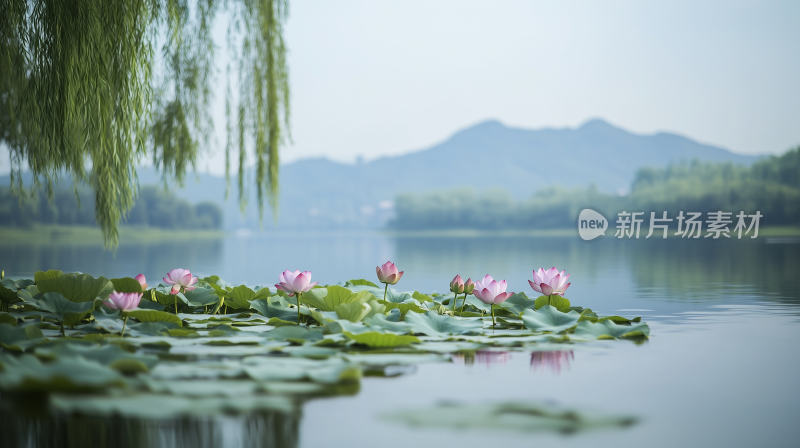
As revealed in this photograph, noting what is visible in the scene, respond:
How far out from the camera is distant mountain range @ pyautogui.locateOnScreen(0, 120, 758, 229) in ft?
305

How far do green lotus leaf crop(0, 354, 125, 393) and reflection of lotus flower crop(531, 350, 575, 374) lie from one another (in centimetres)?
119

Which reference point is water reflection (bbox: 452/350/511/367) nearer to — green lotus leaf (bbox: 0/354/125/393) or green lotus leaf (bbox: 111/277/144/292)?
green lotus leaf (bbox: 0/354/125/393)

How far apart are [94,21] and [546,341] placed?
220 cm

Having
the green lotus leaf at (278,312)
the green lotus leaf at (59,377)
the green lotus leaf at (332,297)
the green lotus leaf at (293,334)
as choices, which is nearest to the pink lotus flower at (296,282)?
the green lotus leaf at (332,297)

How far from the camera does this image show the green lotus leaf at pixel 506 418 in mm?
1253

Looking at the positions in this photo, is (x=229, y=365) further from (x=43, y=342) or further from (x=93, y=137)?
(x=93, y=137)

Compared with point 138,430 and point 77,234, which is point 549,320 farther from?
point 77,234

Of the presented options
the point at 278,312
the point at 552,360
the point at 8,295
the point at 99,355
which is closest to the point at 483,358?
the point at 552,360

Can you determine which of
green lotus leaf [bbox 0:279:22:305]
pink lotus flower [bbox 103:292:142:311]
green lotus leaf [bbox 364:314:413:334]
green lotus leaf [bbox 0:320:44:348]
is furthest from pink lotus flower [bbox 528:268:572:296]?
green lotus leaf [bbox 0:279:22:305]

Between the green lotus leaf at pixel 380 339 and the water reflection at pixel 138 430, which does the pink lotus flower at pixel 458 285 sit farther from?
the water reflection at pixel 138 430

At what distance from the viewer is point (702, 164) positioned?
174ft

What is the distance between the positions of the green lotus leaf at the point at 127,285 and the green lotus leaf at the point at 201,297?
0.28 meters

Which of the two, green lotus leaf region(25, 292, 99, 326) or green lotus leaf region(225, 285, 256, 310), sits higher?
green lotus leaf region(25, 292, 99, 326)

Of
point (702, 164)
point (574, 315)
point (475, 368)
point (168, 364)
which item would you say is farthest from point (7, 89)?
point (702, 164)
